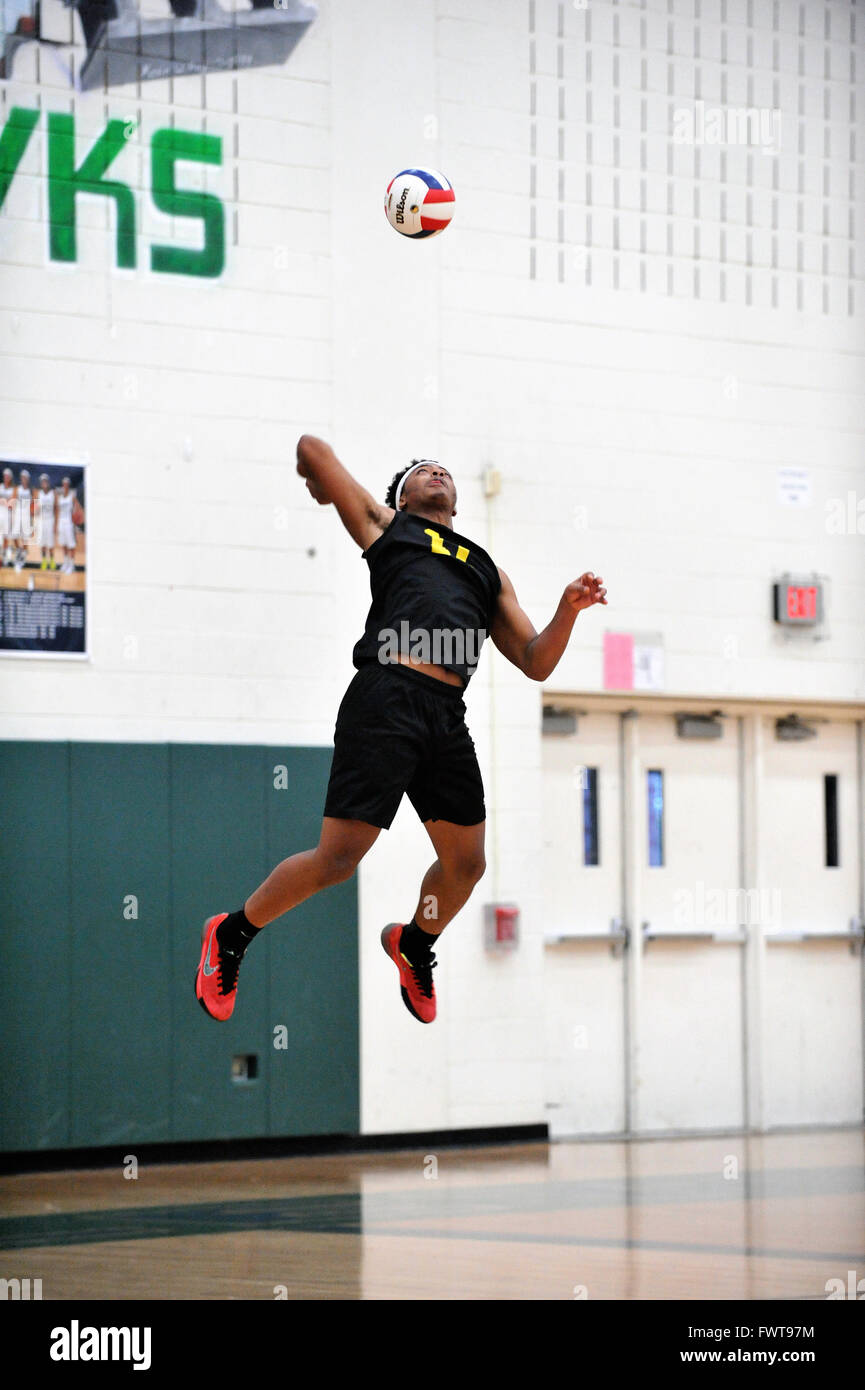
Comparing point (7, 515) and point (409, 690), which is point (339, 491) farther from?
point (7, 515)

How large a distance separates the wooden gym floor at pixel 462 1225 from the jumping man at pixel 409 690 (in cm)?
129

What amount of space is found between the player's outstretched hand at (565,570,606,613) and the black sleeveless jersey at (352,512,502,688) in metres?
0.29

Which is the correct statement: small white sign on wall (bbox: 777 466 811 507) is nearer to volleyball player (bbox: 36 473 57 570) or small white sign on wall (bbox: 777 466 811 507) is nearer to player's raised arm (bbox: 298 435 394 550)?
volleyball player (bbox: 36 473 57 570)

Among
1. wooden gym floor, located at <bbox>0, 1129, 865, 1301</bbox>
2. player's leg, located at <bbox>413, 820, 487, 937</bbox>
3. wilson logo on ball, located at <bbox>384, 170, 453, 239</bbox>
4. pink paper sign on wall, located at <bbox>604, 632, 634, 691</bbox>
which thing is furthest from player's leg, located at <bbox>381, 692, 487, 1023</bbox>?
pink paper sign on wall, located at <bbox>604, 632, 634, 691</bbox>

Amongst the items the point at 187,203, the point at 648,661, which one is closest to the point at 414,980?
the point at 648,661

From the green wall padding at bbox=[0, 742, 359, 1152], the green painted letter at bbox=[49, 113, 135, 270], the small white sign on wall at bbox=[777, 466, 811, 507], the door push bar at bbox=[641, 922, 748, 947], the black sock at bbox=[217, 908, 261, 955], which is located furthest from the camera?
the small white sign on wall at bbox=[777, 466, 811, 507]

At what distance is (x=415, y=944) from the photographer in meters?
5.48

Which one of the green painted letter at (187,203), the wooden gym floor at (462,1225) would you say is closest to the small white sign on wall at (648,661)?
the wooden gym floor at (462,1225)

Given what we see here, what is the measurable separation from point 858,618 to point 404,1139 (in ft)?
13.5

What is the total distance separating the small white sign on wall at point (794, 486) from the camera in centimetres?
1073

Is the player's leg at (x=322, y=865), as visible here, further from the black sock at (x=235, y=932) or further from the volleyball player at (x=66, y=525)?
the volleyball player at (x=66, y=525)

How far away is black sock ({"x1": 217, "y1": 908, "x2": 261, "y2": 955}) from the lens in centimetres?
521

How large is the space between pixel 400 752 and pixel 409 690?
176mm

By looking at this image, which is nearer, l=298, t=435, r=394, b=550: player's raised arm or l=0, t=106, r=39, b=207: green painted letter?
l=298, t=435, r=394, b=550: player's raised arm
